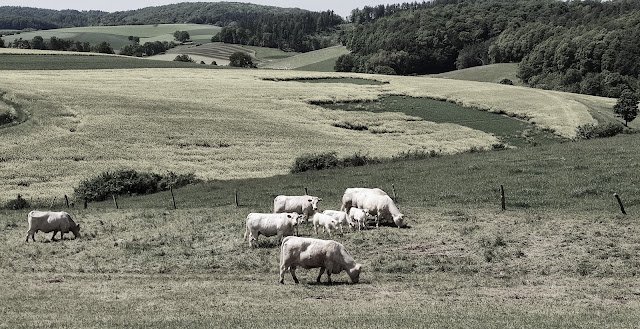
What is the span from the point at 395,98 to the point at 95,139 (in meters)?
44.7

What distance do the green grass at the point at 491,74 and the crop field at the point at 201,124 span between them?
138ft

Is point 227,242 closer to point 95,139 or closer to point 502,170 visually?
point 502,170

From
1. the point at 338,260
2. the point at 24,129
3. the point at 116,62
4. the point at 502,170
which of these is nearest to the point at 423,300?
the point at 338,260

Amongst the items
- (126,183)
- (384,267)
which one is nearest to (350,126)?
(126,183)

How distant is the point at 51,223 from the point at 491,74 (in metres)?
133

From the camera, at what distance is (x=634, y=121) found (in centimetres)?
8731

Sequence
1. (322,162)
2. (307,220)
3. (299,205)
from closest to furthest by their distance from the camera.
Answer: (307,220)
(299,205)
(322,162)

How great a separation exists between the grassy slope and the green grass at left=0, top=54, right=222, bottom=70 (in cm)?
7488

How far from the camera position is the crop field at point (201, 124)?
56375 mm

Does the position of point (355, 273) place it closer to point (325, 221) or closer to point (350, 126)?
point (325, 221)

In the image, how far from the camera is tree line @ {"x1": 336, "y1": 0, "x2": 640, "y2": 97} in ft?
432

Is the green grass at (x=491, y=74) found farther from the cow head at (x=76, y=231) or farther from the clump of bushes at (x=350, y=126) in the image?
the cow head at (x=76, y=231)

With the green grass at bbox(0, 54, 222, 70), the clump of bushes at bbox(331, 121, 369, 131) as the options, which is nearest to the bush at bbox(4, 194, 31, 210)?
the clump of bushes at bbox(331, 121, 369, 131)

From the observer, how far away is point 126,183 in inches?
1966
